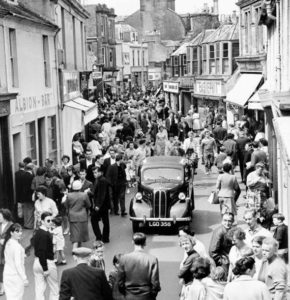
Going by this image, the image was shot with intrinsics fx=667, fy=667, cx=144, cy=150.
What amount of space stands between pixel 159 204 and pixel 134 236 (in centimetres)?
668

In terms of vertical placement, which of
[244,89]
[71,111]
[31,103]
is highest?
[31,103]

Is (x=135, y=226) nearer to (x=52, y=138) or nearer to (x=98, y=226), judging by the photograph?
(x=98, y=226)

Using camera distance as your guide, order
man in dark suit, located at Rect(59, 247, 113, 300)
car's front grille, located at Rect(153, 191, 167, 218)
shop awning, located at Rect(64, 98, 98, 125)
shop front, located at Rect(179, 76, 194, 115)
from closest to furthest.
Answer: man in dark suit, located at Rect(59, 247, 113, 300)
car's front grille, located at Rect(153, 191, 167, 218)
shop awning, located at Rect(64, 98, 98, 125)
shop front, located at Rect(179, 76, 194, 115)

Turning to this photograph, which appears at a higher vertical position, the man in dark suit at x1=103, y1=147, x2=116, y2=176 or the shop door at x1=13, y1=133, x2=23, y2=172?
the shop door at x1=13, y1=133, x2=23, y2=172

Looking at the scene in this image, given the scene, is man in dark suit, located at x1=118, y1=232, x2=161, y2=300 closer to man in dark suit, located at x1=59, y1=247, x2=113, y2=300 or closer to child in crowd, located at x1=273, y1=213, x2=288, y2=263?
man in dark suit, located at x1=59, y1=247, x2=113, y2=300

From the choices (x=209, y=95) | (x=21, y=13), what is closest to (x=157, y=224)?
(x=21, y=13)

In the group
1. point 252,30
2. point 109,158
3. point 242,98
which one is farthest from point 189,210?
point 252,30

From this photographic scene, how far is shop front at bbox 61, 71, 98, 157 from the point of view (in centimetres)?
2436

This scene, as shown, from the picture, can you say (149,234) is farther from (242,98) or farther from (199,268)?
(242,98)

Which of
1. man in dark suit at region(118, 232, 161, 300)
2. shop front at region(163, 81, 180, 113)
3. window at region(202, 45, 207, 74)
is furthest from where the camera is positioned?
shop front at region(163, 81, 180, 113)

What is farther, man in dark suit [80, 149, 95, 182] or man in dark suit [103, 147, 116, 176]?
man in dark suit [80, 149, 95, 182]

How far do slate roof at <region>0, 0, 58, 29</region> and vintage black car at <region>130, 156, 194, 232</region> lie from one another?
5264 millimetres

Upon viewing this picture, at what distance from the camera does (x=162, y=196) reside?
52.1 ft

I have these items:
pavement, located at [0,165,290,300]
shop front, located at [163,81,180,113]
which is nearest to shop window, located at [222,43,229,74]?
shop front, located at [163,81,180,113]
